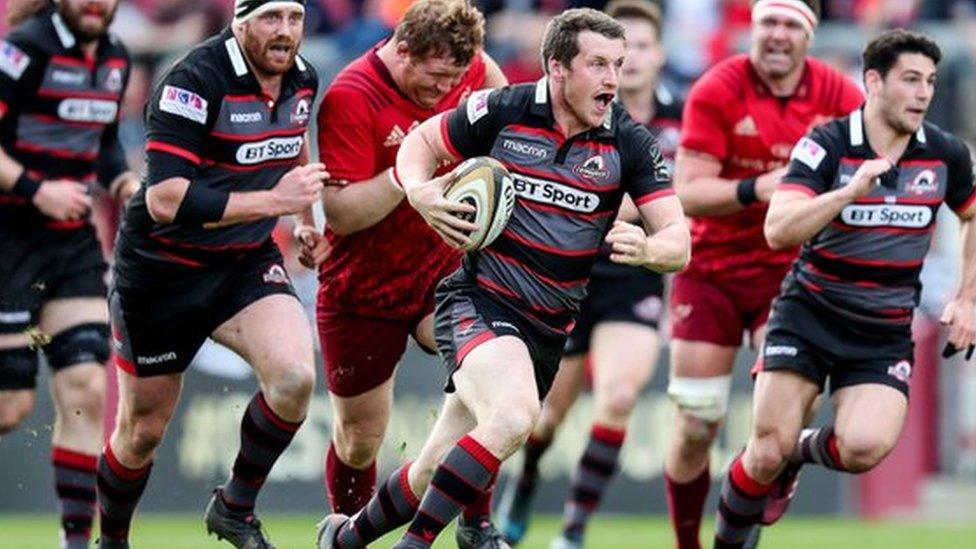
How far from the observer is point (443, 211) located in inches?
361

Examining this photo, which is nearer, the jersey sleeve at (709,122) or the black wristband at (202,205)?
the black wristband at (202,205)

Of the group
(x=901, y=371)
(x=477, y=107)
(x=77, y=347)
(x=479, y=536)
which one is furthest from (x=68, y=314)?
(x=901, y=371)

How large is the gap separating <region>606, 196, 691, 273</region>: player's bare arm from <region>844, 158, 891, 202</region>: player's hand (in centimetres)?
98

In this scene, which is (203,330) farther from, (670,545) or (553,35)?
(670,545)

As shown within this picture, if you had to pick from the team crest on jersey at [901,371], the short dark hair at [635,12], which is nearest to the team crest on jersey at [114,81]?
the short dark hair at [635,12]

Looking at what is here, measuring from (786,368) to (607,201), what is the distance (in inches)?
66.4

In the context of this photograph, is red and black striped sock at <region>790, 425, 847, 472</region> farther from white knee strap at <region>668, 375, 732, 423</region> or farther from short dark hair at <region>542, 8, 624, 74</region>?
short dark hair at <region>542, 8, 624, 74</region>

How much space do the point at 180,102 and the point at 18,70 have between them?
198 centimetres

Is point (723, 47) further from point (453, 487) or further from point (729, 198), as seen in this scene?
point (453, 487)

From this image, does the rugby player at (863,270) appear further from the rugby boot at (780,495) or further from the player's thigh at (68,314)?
the player's thigh at (68,314)

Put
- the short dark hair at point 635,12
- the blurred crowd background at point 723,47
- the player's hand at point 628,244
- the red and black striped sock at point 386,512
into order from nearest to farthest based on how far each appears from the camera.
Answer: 1. the player's hand at point 628,244
2. the red and black striped sock at point 386,512
3. the short dark hair at point 635,12
4. the blurred crowd background at point 723,47

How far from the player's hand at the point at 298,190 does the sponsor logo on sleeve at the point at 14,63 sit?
2245 mm

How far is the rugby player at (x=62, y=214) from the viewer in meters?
11.5

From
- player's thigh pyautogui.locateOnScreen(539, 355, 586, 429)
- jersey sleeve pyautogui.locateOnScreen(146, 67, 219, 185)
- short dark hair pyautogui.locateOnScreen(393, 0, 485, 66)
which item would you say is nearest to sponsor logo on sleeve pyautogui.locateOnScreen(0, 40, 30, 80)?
jersey sleeve pyautogui.locateOnScreen(146, 67, 219, 185)
